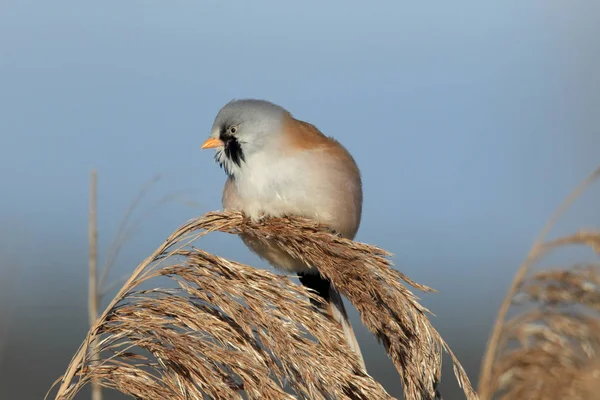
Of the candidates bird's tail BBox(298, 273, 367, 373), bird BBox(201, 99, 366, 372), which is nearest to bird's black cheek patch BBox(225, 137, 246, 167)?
bird BBox(201, 99, 366, 372)

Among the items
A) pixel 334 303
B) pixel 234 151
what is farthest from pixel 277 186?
pixel 334 303

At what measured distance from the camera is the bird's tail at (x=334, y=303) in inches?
112

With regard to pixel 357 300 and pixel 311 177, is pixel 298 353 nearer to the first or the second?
pixel 357 300

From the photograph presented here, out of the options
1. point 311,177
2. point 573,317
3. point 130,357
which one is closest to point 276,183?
point 311,177

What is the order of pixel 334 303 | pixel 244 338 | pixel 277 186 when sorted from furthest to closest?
pixel 334 303, pixel 277 186, pixel 244 338

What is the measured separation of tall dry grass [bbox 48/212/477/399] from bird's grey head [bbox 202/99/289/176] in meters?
0.76

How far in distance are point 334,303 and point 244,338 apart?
2.82 ft

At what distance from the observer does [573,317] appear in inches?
105

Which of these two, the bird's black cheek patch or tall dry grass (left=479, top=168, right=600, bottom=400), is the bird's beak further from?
tall dry grass (left=479, top=168, right=600, bottom=400)

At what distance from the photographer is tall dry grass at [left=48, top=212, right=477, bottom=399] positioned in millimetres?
2316

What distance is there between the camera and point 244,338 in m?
2.40

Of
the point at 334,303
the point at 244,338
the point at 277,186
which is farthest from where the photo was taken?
the point at 334,303

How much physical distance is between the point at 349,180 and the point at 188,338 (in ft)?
3.95

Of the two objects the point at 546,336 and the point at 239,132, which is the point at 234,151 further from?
A: the point at 546,336
